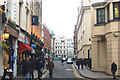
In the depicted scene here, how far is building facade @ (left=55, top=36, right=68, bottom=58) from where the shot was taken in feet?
527

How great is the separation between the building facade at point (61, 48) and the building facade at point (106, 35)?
134 meters

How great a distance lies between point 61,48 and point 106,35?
142 m

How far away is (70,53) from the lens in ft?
558

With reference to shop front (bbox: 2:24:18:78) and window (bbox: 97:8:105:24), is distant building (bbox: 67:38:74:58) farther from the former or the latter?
shop front (bbox: 2:24:18:78)

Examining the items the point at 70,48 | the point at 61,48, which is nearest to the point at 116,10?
the point at 61,48

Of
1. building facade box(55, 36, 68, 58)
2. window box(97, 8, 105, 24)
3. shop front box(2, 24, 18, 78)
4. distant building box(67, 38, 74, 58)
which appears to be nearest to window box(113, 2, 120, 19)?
window box(97, 8, 105, 24)

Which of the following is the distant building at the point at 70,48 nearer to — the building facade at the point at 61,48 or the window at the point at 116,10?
the building facade at the point at 61,48

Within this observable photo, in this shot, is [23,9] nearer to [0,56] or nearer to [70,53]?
[0,56]

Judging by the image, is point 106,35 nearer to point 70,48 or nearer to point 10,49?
point 10,49

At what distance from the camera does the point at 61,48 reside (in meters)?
164

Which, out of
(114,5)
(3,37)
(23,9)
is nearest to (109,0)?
(114,5)

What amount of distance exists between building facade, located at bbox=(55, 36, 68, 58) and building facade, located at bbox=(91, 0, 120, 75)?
133637 mm

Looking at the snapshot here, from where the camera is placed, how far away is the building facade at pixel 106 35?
2058 centimetres

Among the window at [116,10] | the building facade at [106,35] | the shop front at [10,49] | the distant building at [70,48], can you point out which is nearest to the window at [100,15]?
the building facade at [106,35]
